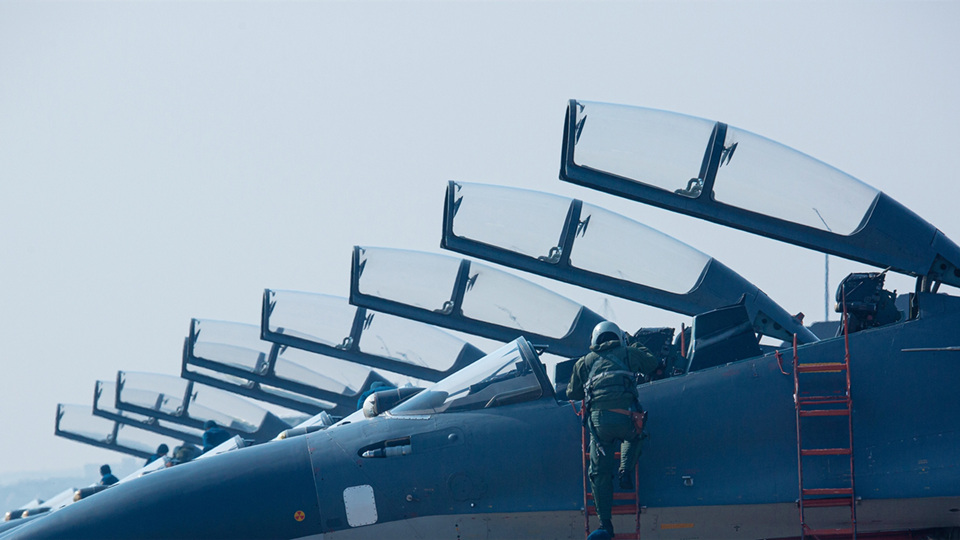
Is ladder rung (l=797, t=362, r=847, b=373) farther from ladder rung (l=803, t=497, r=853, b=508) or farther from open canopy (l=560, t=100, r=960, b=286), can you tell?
open canopy (l=560, t=100, r=960, b=286)

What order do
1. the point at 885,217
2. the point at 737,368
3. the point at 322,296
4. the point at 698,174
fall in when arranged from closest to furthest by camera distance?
the point at 737,368 → the point at 885,217 → the point at 698,174 → the point at 322,296

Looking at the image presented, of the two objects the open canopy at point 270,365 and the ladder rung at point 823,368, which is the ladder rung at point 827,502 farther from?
the open canopy at point 270,365

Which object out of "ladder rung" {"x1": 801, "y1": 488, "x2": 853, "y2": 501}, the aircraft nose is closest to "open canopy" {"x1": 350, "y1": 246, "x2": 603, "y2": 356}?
"ladder rung" {"x1": 801, "y1": 488, "x2": 853, "y2": 501}

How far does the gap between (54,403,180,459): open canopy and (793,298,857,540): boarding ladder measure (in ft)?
82.8

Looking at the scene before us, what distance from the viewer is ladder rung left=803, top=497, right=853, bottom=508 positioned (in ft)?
26.4

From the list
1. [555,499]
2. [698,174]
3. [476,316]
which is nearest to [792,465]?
[555,499]

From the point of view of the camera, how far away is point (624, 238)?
11.4 m

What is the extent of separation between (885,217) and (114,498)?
658cm

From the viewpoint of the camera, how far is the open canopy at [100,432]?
30719mm

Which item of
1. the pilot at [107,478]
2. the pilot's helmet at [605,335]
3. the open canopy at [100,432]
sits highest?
the pilot's helmet at [605,335]

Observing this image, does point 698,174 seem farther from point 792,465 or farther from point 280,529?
point 280,529

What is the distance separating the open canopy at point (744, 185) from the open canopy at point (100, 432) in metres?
23.0

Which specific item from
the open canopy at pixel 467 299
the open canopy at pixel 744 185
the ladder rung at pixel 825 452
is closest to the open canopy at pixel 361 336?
the open canopy at pixel 467 299

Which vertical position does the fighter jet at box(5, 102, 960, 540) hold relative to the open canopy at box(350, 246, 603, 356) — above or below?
below
